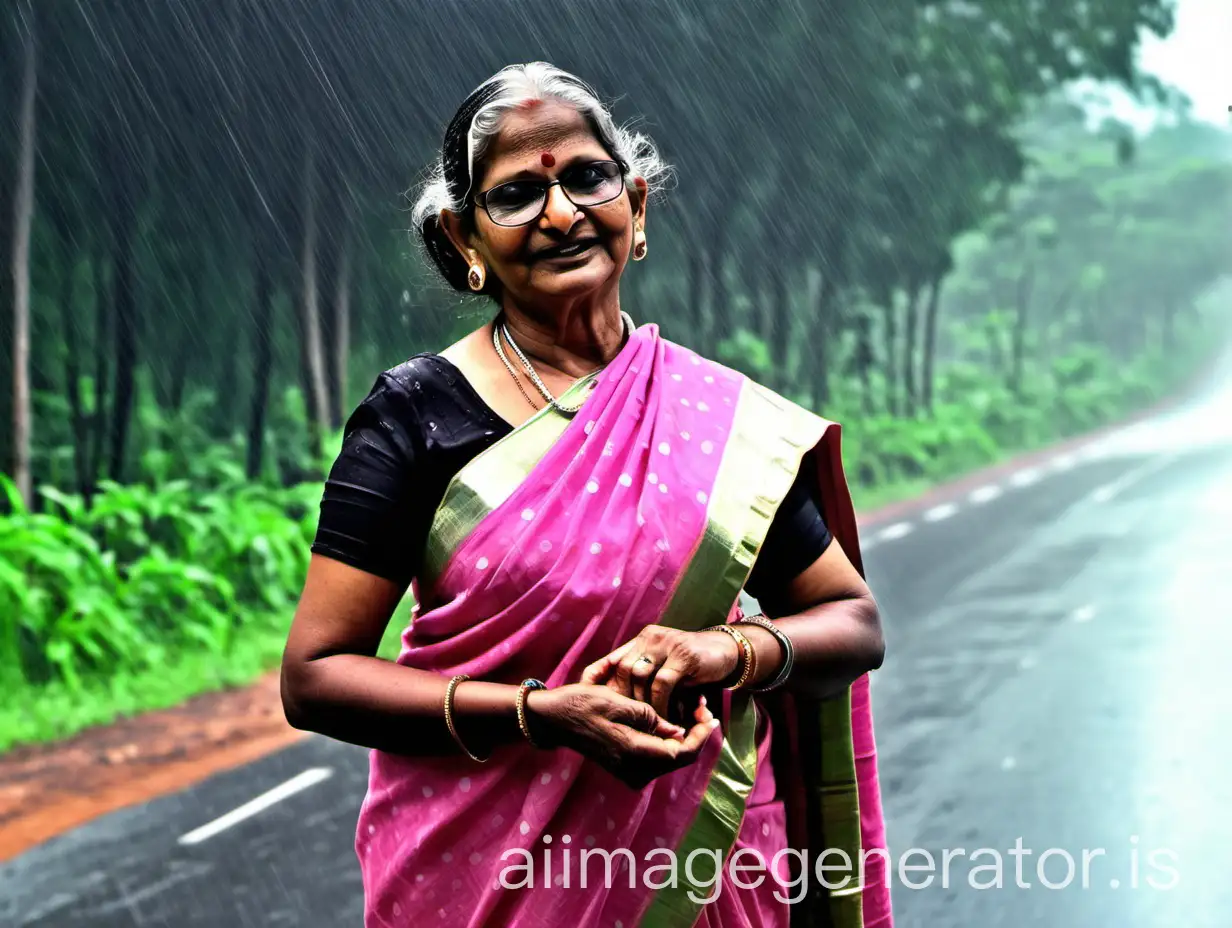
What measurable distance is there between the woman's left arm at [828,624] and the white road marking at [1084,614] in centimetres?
792

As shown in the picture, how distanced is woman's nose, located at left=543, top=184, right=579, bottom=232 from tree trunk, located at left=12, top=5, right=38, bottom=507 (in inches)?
294

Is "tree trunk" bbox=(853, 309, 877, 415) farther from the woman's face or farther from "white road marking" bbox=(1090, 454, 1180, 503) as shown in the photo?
the woman's face

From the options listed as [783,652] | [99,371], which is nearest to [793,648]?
[783,652]

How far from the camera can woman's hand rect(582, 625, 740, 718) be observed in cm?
174

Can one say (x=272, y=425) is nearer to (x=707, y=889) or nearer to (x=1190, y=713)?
(x=1190, y=713)

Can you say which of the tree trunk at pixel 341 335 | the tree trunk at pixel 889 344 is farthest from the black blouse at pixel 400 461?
the tree trunk at pixel 889 344

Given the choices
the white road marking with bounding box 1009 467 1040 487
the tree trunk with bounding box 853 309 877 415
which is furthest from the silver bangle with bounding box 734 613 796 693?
the tree trunk with bounding box 853 309 877 415

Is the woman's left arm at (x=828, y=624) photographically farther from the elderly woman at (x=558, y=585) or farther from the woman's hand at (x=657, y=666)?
the woman's hand at (x=657, y=666)

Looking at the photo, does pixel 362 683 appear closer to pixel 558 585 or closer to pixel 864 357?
pixel 558 585

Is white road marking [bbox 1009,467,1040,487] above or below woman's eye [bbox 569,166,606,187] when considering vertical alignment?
below

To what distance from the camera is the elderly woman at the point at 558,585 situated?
182cm

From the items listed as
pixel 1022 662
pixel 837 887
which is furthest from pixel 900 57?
pixel 837 887

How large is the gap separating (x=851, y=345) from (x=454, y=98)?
46.2 feet

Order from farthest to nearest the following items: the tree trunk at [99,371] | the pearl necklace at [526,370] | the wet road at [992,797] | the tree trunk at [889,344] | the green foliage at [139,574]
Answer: the tree trunk at [889,344], the tree trunk at [99,371], the green foliage at [139,574], the wet road at [992,797], the pearl necklace at [526,370]
